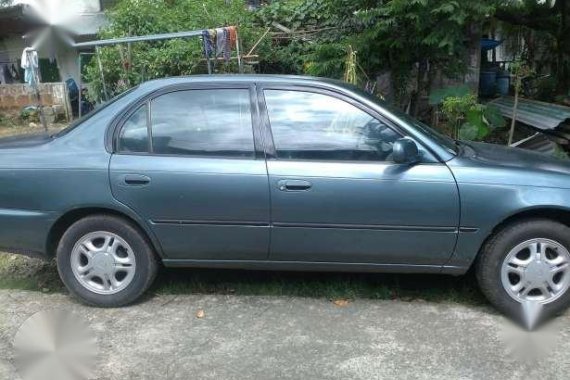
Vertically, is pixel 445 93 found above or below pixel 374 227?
above

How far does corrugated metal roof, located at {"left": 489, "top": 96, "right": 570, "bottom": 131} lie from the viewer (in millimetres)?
7516

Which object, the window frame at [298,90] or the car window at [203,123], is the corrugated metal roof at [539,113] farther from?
the car window at [203,123]

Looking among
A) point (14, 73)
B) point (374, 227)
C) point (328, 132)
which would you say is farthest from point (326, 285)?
point (14, 73)

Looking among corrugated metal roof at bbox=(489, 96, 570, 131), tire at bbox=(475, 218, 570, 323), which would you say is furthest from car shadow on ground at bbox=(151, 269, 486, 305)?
corrugated metal roof at bbox=(489, 96, 570, 131)

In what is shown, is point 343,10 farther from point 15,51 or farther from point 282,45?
point 15,51

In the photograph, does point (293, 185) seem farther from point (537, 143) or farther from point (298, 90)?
point (537, 143)

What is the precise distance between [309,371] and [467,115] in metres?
5.03

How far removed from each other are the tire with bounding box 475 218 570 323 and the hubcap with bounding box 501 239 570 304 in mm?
17

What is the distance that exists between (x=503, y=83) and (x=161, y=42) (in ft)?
21.4

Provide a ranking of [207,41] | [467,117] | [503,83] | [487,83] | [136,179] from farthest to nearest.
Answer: [503,83], [487,83], [207,41], [467,117], [136,179]

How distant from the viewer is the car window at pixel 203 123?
395 centimetres

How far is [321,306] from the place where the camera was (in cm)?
407

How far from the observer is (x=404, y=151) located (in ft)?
12.1

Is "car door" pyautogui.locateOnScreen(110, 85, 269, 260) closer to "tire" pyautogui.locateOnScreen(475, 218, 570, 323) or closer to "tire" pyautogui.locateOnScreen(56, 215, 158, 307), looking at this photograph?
"tire" pyautogui.locateOnScreen(56, 215, 158, 307)
